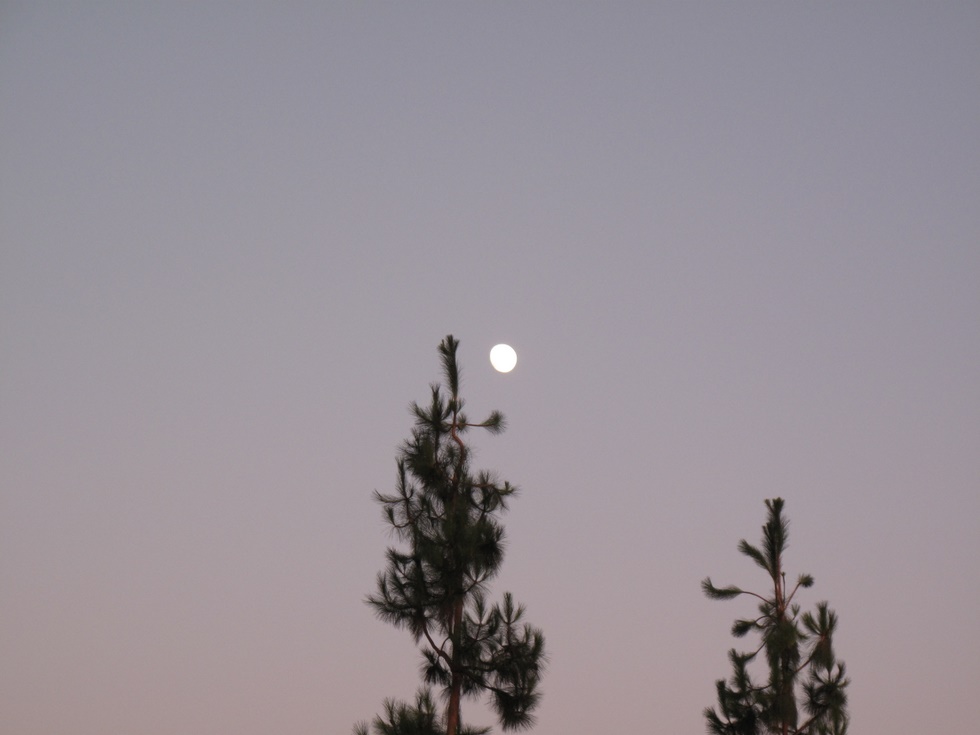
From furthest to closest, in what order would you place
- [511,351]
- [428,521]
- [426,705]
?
[511,351]
[428,521]
[426,705]

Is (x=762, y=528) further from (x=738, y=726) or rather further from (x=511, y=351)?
(x=511, y=351)

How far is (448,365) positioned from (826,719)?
31.6 ft

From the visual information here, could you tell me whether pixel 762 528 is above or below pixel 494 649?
above

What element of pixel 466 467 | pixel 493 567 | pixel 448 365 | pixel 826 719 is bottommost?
pixel 826 719

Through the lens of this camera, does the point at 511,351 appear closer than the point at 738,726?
No

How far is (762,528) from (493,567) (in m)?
5.03

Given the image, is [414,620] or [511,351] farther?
[511,351]

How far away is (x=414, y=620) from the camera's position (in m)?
21.4

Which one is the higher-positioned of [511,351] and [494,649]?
[511,351]

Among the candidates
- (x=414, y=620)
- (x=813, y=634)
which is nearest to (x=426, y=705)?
(x=414, y=620)

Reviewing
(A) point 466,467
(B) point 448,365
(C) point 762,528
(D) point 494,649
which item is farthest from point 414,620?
(C) point 762,528

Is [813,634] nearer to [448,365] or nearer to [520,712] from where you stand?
[520,712]

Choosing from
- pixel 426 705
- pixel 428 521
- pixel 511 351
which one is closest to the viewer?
pixel 426 705

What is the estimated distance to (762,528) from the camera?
21422 millimetres
